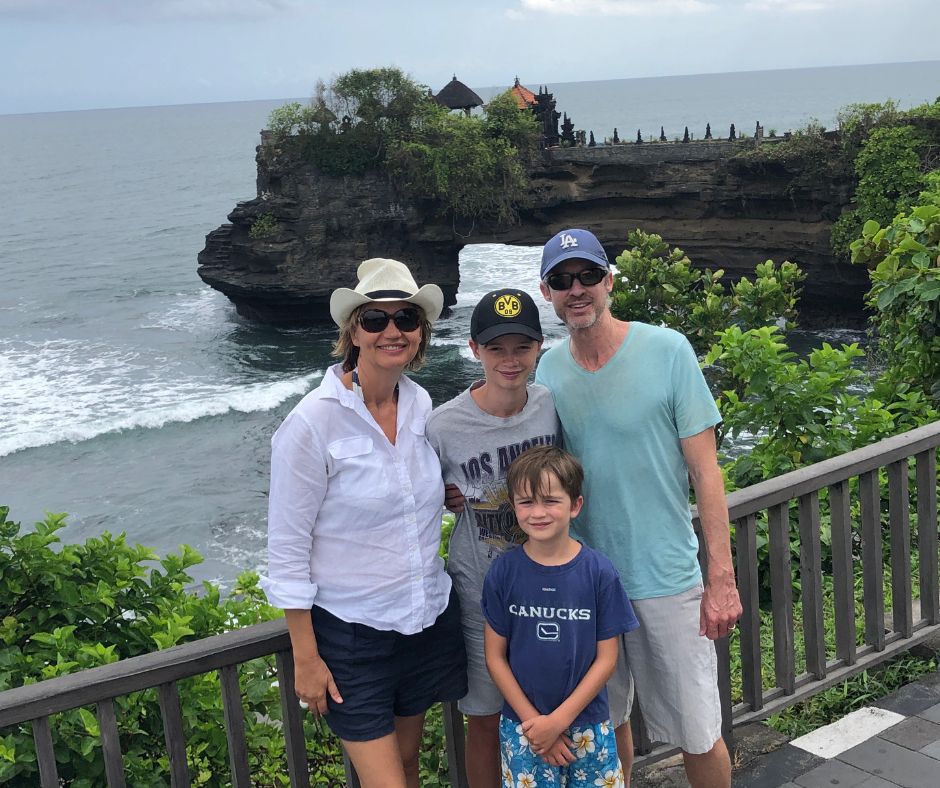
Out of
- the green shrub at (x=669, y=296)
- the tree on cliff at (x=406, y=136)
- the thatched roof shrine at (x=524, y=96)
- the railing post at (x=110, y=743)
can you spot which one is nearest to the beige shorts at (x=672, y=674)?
the railing post at (x=110, y=743)

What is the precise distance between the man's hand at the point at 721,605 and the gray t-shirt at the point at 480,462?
612mm

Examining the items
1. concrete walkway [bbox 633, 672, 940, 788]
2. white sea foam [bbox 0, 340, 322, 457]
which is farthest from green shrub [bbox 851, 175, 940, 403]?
white sea foam [bbox 0, 340, 322, 457]

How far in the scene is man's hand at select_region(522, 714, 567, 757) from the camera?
2.72 metres

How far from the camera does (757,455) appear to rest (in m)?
6.70

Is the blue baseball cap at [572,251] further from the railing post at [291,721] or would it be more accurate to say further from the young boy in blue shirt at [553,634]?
the railing post at [291,721]

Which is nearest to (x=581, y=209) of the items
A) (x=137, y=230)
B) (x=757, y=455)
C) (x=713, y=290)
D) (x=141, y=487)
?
(x=141, y=487)

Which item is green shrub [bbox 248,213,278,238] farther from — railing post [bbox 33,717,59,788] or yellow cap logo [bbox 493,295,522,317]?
railing post [bbox 33,717,59,788]

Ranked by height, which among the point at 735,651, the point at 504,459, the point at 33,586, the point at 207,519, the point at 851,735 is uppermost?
the point at 504,459

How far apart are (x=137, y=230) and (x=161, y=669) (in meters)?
95.1

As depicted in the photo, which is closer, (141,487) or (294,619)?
(294,619)

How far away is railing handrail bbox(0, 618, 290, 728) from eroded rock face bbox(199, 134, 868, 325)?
35106 millimetres

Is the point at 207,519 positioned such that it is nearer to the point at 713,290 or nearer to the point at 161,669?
the point at 713,290

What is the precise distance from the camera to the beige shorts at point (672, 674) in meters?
2.98

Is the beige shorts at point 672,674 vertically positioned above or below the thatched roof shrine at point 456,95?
below
